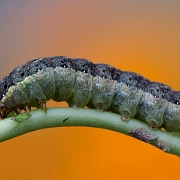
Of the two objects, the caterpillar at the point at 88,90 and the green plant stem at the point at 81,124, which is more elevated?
the caterpillar at the point at 88,90

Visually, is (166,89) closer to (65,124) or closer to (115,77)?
(115,77)

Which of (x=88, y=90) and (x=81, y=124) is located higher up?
(x=88, y=90)

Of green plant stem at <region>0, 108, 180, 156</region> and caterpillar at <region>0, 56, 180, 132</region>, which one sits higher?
caterpillar at <region>0, 56, 180, 132</region>

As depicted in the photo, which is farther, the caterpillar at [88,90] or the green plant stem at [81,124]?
the caterpillar at [88,90]

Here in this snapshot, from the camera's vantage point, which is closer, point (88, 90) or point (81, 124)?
point (81, 124)

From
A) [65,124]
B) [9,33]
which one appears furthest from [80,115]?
[9,33]
